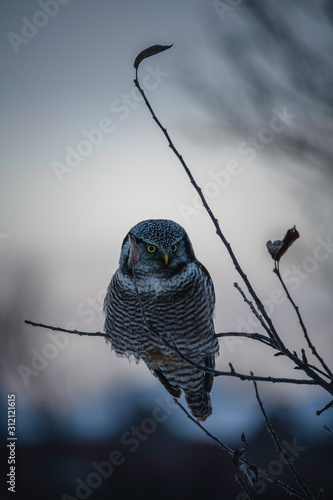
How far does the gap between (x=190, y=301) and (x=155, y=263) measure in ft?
1.49

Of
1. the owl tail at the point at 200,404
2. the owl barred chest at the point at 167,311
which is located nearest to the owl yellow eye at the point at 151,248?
the owl barred chest at the point at 167,311

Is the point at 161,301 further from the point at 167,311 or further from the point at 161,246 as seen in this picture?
the point at 161,246

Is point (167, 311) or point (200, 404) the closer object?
point (167, 311)

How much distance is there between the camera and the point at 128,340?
4.84m

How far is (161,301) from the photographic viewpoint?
4.66m

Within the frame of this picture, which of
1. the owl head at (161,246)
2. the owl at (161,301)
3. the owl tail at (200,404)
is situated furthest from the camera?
the owl tail at (200,404)

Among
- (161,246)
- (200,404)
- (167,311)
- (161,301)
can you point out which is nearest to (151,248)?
(161,246)

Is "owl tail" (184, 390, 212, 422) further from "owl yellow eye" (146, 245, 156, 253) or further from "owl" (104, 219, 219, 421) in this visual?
"owl yellow eye" (146, 245, 156, 253)

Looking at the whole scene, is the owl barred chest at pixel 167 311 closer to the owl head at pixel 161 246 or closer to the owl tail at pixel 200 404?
the owl head at pixel 161 246

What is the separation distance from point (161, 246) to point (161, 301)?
1.68ft

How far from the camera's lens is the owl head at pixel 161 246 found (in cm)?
444

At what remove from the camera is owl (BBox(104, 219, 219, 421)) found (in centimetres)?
457

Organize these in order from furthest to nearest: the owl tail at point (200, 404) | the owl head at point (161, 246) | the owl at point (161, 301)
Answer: the owl tail at point (200, 404)
the owl at point (161, 301)
the owl head at point (161, 246)

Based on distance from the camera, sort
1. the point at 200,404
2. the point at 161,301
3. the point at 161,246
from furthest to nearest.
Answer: the point at 200,404 < the point at 161,301 < the point at 161,246
